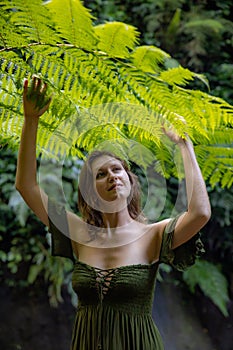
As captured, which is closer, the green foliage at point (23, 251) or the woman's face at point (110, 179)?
the woman's face at point (110, 179)

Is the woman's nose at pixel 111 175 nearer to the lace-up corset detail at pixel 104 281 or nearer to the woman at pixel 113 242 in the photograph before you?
the woman at pixel 113 242

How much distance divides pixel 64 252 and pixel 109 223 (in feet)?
0.38

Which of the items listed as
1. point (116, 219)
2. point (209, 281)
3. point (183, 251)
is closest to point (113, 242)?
point (116, 219)

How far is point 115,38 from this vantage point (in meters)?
1.06

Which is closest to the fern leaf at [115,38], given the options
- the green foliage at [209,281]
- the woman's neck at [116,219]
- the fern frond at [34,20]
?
the fern frond at [34,20]

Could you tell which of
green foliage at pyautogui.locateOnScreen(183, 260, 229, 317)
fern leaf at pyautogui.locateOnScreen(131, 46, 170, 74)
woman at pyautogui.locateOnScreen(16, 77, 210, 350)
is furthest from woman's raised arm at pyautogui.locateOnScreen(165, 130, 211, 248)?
green foliage at pyautogui.locateOnScreen(183, 260, 229, 317)

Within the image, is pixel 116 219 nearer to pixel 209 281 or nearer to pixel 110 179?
pixel 110 179

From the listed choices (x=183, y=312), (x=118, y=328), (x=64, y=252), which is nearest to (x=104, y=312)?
(x=118, y=328)

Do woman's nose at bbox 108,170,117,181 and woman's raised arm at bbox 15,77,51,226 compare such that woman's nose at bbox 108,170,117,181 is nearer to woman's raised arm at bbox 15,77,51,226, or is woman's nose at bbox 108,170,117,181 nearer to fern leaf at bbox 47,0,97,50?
woman's raised arm at bbox 15,77,51,226

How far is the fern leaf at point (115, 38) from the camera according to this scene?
3.45 ft

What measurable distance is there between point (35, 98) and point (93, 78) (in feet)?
0.81

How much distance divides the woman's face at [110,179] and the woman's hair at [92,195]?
18 millimetres

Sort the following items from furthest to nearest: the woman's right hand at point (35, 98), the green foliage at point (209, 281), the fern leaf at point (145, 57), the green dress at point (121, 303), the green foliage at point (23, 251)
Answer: the green foliage at point (209, 281)
the green foliage at point (23, 251)
the fern leaf at point (145, 57)
the green dress at point (121, 303)
the woman's right hand at point (35, 98)

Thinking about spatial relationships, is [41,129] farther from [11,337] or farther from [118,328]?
[11,337]
